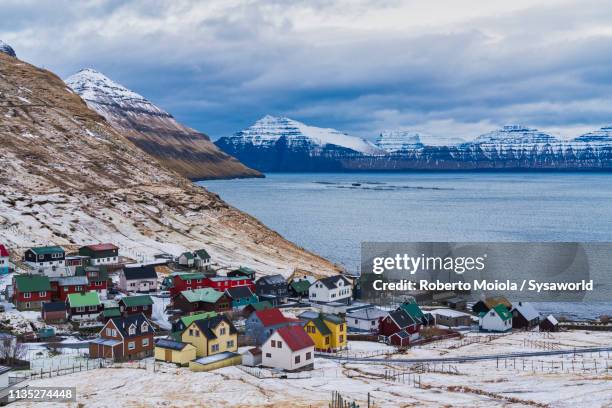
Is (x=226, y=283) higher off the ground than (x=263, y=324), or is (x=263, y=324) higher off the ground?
(x=226, y=283)

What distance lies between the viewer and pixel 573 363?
2106 inches

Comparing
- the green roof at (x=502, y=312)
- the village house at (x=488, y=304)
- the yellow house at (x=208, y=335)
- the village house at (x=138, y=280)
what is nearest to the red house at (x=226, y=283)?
the village house at (x=138, y=280)

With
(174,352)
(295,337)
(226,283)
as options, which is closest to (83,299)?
(174,352)

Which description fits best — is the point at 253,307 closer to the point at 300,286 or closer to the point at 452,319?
the point at 300,286

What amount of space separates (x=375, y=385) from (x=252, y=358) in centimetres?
1102

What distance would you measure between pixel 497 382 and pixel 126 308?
36962 mm

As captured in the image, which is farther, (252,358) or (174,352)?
(174,352)

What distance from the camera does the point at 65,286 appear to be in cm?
7300

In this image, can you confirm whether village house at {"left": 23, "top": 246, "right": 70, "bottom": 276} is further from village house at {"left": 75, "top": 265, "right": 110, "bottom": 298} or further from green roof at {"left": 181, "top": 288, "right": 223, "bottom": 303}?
green roof at {"left": 181, "top": 288, "right": 223, "bottom": 303}

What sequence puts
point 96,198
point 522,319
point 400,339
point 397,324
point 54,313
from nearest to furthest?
1. point 400,339
2. point 397,324
3. point 54,313
4. point 522,319
5. point 96,198

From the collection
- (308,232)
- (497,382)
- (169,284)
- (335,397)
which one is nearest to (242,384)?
(335,397)

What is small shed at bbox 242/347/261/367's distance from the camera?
176ft

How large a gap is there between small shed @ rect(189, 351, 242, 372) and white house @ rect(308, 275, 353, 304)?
84.7 feet

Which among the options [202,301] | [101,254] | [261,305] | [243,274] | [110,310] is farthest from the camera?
[101,254]
